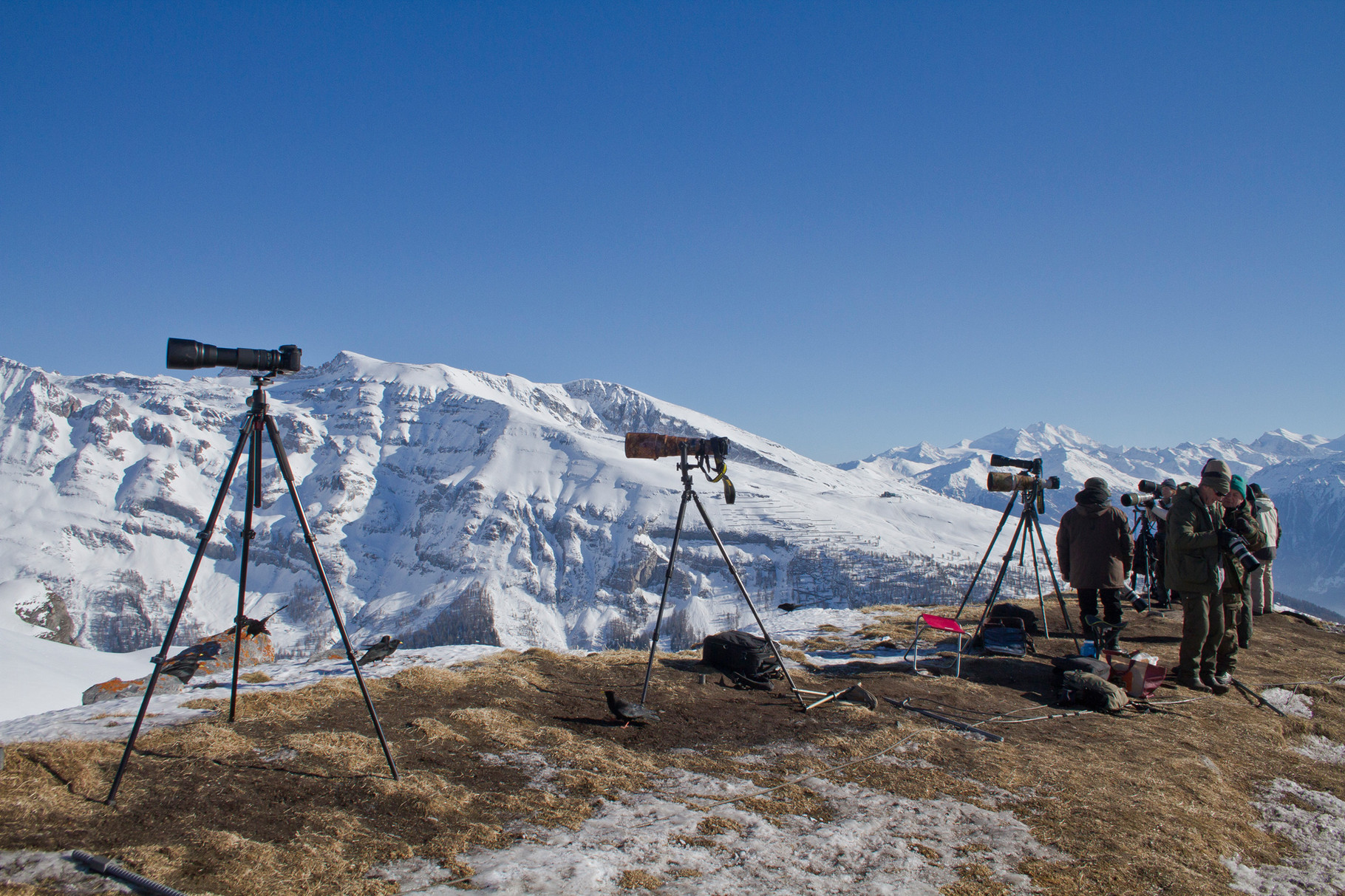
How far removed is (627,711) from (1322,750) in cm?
839

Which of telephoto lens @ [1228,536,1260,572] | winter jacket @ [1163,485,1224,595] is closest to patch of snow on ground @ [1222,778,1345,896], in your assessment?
telephoto lens @ [1228,536,1260,572]

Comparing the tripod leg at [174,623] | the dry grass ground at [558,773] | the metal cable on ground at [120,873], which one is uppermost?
the tripod leg at [174,623]

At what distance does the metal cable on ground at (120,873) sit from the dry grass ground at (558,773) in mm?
185

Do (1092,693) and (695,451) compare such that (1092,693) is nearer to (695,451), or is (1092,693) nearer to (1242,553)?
(1242,553)

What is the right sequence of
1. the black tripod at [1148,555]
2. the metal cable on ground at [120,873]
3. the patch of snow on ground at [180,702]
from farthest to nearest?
the black tripod at [1148,555], the patch of snow on ground at [180,702], the metal cable on ground at [120,873]

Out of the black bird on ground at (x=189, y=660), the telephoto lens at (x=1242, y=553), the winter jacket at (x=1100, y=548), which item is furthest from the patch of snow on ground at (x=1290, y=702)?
the black bird on ground at (x=189, y=660)

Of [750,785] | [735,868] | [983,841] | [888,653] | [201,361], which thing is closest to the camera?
[735,868]

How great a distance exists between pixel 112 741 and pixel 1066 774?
29.3ft

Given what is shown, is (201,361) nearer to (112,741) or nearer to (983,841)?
(112,741)

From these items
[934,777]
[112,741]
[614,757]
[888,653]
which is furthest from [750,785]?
[888,653]

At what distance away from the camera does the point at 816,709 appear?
28.7 ft

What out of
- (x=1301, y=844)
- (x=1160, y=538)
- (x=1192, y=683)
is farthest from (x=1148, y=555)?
(x=1301, y=844)

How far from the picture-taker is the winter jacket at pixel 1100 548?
41.1ft

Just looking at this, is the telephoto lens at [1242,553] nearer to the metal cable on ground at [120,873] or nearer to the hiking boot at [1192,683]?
the hiking boot at [1192,683]
